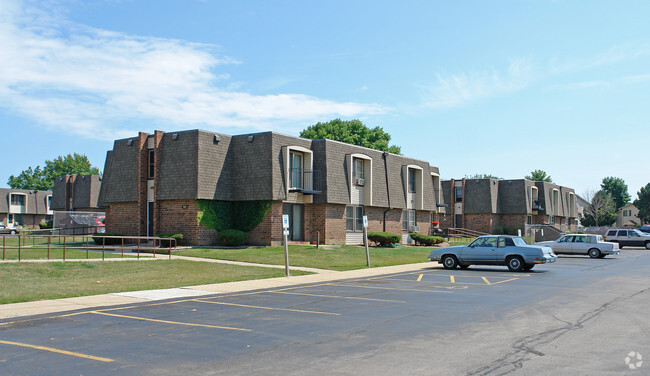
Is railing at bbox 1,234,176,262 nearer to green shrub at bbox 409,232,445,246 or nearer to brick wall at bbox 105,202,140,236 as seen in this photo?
brick wall at bbox 105,202,140,236

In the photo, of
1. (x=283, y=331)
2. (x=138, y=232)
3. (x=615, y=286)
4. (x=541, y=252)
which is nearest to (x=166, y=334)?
(x=283, y=331)

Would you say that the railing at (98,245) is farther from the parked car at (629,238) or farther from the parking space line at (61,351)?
the parked car at (629,238)

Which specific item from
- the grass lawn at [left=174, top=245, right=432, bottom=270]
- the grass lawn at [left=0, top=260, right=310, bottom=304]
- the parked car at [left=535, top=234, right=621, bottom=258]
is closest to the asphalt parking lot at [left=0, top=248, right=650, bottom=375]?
the grass lawn at [left=0, top=260, right=310, bottom=304]

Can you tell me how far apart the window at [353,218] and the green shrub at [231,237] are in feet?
26.6

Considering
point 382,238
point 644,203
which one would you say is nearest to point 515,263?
point 382,238

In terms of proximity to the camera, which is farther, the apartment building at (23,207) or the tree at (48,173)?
the tree at (48,173)

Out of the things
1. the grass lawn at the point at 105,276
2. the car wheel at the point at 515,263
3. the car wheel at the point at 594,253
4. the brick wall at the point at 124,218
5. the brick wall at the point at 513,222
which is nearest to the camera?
the grass lawn at the point at 105,276

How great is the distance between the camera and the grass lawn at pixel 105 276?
1521 centimetres

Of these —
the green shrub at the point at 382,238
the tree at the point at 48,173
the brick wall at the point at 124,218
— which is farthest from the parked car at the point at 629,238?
the tree at the point at 48,173

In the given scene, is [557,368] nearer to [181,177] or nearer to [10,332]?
[10,332]

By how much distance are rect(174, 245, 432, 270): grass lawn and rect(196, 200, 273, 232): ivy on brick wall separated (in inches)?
97.3

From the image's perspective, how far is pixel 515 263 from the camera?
23484 mm

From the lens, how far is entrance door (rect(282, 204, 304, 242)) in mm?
34531

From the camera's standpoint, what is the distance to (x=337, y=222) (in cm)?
3603
